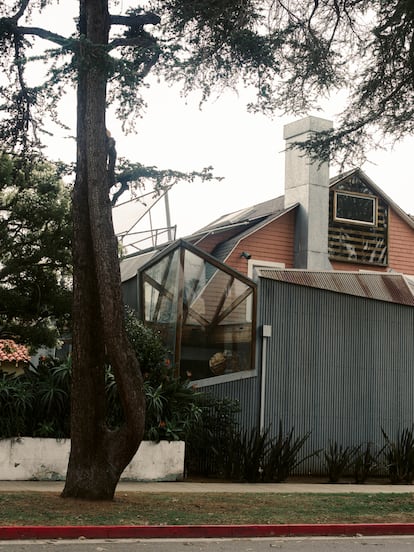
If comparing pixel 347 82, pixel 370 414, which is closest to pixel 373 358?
pixel 370 414

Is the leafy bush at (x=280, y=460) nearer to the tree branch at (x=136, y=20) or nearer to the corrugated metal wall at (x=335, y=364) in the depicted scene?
the corrugated metal wall at (x=335, y=364)

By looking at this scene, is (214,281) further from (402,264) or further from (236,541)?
(402,264)

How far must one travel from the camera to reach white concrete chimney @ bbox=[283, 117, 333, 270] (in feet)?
92.8

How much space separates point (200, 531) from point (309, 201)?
18956 mm

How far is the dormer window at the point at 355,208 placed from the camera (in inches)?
1168

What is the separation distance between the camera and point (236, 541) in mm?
10242

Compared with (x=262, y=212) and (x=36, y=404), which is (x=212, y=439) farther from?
(x=262, y=212)

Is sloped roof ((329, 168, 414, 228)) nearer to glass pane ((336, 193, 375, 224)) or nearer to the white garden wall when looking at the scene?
glass pane ((336, 193, 375, 224))

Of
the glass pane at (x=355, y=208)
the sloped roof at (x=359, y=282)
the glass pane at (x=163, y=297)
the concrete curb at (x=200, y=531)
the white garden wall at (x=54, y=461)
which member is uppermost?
the glass pane at (x=355, y=208)

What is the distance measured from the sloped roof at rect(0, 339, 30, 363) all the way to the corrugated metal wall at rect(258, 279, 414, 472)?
22.8ft

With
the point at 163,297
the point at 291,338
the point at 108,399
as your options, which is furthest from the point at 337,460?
the point at 108,399

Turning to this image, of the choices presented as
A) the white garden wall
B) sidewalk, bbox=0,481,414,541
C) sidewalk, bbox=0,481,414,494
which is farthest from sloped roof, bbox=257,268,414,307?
sidewalk, bbox=0,481,414,541

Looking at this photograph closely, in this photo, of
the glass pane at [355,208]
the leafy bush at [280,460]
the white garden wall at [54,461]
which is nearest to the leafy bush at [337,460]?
the leafy bush at [280,460]

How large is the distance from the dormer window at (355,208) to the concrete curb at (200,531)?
62.3 feet
